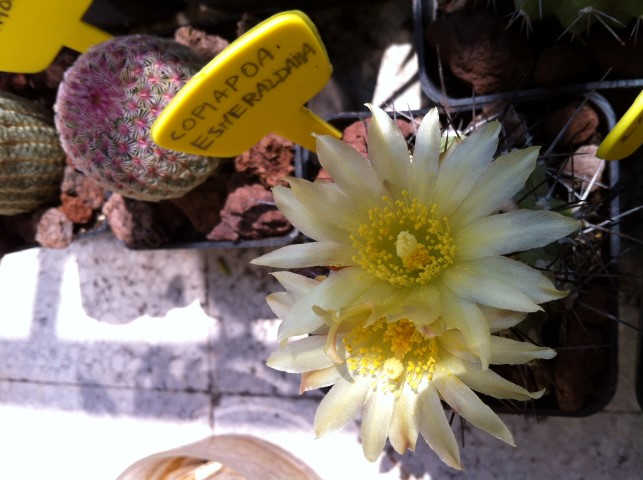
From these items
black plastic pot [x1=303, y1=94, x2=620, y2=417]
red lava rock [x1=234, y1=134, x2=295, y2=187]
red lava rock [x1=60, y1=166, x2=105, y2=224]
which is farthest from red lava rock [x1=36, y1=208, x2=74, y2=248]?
black plastic pot [x1=303, y1=94, x2=620, y2=417]

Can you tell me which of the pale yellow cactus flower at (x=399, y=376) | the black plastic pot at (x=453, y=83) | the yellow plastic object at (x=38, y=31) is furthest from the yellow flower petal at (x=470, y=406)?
the yellow plastic object at (x=38, y=31)

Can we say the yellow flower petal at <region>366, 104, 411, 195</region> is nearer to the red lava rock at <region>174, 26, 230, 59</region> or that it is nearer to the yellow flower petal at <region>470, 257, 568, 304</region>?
the yellow flower petal at <region>470, 257, 568, 304</region>

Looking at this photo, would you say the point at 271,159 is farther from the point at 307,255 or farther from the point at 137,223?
the point at 307,255

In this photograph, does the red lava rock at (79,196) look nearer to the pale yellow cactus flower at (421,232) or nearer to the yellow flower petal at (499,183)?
the pale yellow cactus flower at (421,232)

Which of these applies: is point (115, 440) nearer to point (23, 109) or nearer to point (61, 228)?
point (61, 228)

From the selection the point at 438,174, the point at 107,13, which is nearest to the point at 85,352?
the point at 107,13

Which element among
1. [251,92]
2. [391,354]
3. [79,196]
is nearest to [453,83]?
[251,92]
